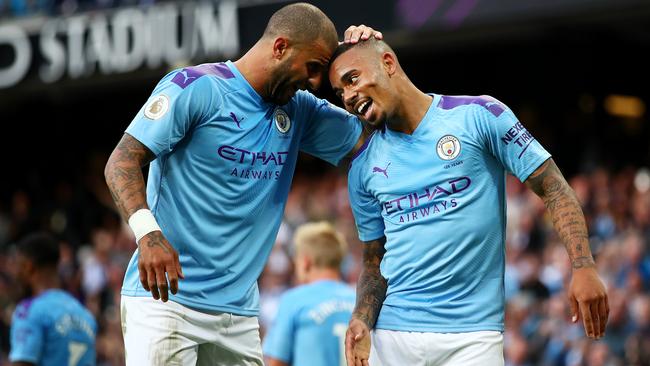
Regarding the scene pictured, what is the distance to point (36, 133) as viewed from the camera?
771 inches

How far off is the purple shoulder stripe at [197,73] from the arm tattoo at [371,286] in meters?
0.96

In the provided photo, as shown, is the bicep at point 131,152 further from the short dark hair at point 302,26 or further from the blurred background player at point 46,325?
→ the blurred background player at point 46,325

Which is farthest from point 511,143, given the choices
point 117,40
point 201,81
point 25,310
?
point 117,40

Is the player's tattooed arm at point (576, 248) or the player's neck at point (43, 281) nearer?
the player's tattooed arm at point (576, 248)

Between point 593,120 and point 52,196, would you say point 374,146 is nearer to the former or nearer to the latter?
point 593,120

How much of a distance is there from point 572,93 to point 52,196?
27.4ft

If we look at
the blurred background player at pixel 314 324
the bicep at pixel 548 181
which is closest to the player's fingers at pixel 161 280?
the bicep at pixel 548 181

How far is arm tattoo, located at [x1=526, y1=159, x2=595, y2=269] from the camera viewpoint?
13.6ft

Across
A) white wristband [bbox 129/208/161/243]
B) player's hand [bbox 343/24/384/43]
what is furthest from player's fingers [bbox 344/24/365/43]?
white wristband [bbox 129/208/161/243]

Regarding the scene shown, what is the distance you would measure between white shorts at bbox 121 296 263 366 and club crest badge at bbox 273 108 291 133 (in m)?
0.83

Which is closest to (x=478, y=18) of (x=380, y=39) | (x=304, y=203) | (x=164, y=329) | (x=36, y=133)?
(x=304, y=203)

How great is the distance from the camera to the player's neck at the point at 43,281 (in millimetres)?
6898

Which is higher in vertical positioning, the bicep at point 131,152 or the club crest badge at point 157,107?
the club crest badge at point 157,107

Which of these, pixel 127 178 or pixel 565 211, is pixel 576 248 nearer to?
pixel 565 211
